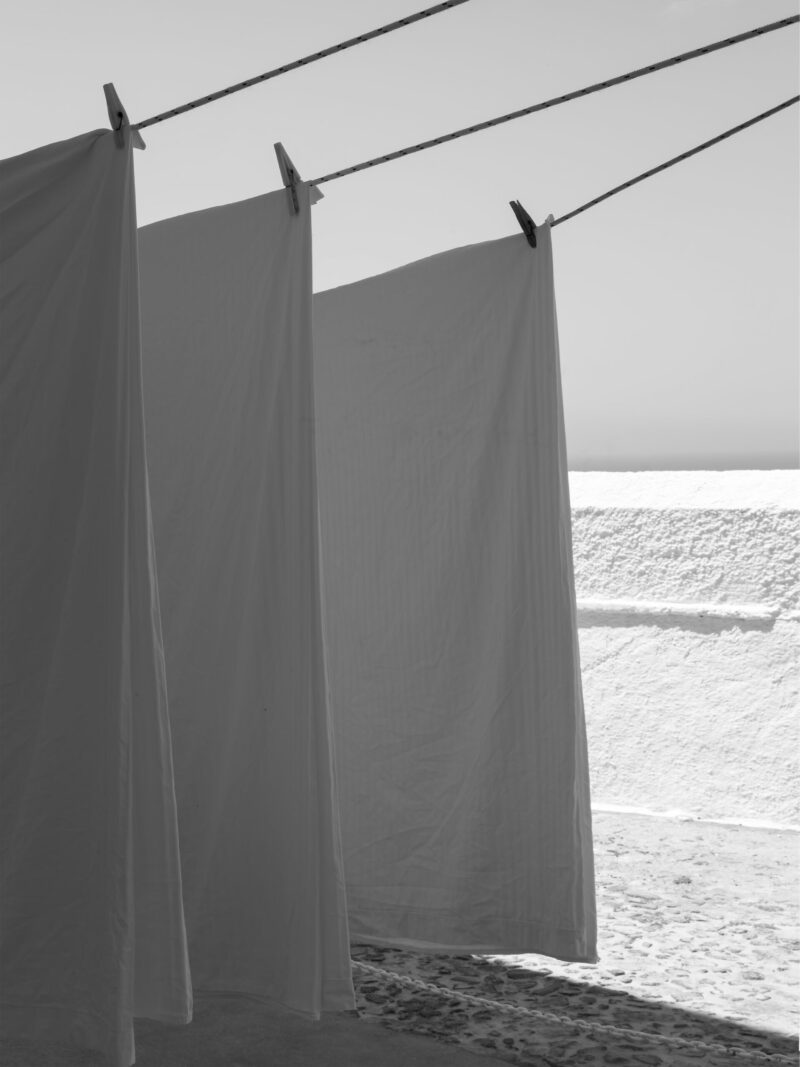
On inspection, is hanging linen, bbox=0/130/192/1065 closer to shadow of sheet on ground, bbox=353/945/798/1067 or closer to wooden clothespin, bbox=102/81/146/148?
wooden clothespin, bbox=102/81/146/148

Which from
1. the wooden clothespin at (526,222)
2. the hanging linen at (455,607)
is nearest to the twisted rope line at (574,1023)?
the hanging linen at (455,607)

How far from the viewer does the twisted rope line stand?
2377 mm

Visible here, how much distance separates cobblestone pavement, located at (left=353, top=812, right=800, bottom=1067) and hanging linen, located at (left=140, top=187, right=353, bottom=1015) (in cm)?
70

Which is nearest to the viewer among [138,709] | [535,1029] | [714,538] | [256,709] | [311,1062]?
[138,709]

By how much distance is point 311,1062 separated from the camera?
7.70ft

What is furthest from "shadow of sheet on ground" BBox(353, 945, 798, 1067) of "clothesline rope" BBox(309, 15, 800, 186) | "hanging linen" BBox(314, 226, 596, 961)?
"clothesline rope" BBox(309, 15, 800, 186)

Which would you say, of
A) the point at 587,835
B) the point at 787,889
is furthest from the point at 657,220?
the point at 587,835

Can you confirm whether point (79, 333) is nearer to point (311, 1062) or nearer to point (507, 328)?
point (507, 328)

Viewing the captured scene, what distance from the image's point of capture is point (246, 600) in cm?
204

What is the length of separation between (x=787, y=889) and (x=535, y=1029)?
151cm

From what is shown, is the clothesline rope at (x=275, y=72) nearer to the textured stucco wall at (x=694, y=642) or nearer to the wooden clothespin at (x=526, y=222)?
the wooden clothespin at (x=526, y=222)

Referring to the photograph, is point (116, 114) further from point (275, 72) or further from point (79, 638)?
point (79, 638)

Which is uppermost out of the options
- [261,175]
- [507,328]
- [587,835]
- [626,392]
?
[261,175]

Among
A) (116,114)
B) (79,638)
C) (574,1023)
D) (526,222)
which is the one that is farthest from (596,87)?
(574,1023)
